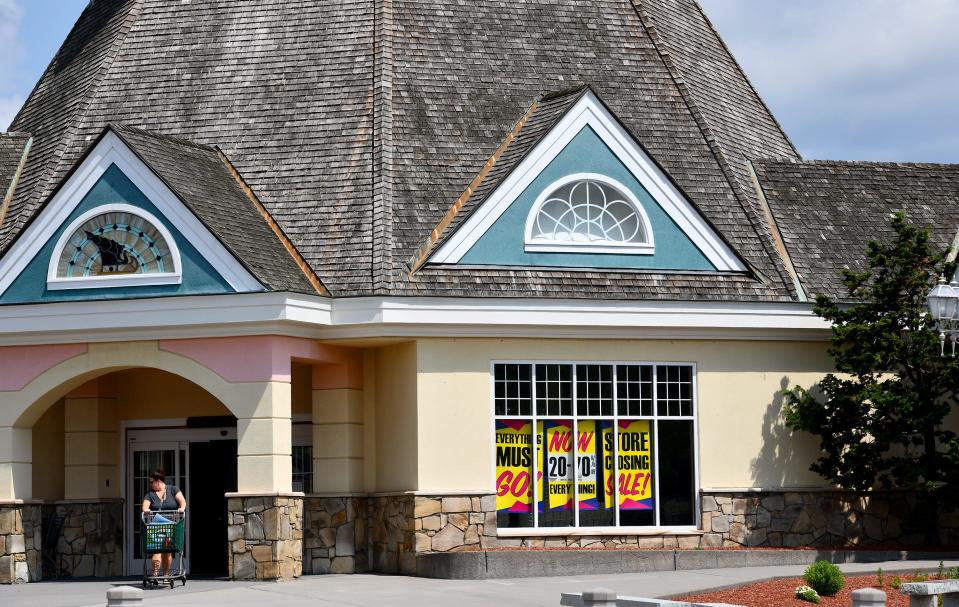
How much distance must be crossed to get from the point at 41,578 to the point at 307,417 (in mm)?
5085

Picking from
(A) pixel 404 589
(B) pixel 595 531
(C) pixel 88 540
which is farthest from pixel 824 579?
(C) pixel 88 540

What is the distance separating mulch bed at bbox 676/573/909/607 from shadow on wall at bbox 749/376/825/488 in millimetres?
4605

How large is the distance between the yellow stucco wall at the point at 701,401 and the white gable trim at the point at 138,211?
3303 mm

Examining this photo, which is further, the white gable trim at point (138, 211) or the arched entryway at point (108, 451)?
the arched entryway at point (108, 451)

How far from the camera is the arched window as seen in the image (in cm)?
2227

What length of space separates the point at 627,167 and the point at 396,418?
5710 mm

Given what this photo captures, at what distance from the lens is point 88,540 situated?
80.3 feet

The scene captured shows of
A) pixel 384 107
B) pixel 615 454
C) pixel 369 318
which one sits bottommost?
pixel 615 454

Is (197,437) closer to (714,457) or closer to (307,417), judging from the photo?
(307,417)

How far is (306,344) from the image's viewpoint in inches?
891

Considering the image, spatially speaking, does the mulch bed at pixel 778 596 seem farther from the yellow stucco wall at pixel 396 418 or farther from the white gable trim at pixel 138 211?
the white gable trim at pixel 138 211

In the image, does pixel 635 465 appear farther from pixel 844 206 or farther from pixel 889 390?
pixel 844 206

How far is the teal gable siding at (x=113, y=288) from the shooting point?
2202 cm

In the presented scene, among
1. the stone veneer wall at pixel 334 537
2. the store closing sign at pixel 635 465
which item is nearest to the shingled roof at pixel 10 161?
the stone veneer wall at pixel 334 537
